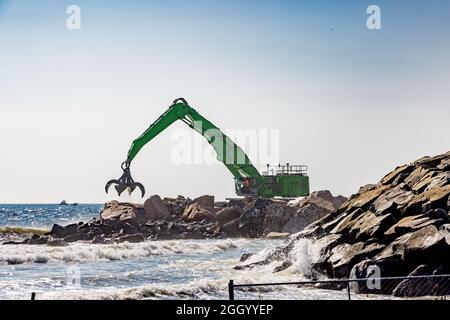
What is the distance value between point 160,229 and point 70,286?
24838 millimetres

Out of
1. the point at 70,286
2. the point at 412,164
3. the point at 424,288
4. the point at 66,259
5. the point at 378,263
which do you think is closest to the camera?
the point at 424,288

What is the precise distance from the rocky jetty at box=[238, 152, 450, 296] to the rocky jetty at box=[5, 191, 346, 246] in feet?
64.1

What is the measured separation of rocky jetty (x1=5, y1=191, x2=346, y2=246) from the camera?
39.8m

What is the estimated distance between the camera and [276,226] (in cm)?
4341

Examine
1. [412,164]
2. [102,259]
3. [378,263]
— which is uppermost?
[412,164]

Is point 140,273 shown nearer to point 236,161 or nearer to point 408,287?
point 408,287

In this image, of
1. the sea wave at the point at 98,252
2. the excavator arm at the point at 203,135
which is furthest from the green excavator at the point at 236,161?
the sea wave at the point at 98,252

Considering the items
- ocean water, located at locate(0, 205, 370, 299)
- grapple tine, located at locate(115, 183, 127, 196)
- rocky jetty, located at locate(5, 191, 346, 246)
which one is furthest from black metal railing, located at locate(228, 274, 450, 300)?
grapple tine, located at locate(115, 183, 127, 196)

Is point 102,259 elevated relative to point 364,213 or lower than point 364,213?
lower

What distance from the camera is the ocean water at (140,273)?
15266 millimetres

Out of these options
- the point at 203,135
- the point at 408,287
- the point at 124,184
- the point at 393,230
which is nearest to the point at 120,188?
the point at 124,184

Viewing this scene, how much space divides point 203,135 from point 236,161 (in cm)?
400
